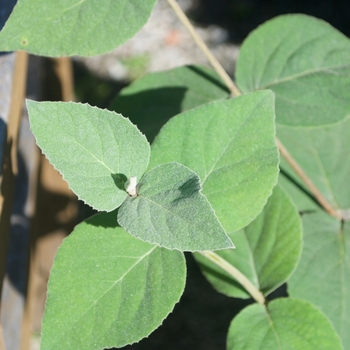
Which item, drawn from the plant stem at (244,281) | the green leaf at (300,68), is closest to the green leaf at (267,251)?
the plant stem at (244,281)

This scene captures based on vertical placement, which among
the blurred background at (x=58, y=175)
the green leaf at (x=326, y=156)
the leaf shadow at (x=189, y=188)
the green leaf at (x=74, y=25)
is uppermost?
the green leaf at (x=74, y=25)

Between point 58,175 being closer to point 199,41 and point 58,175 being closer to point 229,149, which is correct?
point 199,41

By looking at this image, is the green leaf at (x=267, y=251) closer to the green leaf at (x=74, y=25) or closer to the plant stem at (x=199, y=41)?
the plant stem at (x=199, y=41)

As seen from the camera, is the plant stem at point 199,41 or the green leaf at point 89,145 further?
the plant stem at point 199,41

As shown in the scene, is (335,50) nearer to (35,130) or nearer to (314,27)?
(314,27)

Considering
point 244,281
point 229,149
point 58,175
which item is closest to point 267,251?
point 244,281

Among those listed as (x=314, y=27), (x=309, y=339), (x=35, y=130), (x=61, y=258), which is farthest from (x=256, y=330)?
(x=314, y=27)

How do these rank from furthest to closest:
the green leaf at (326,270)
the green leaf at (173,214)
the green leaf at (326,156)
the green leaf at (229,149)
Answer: the green leaf at (326,156) < the green leaf at (326,270) < the green leaf at (229,149) < the green leaf at (173,214)
